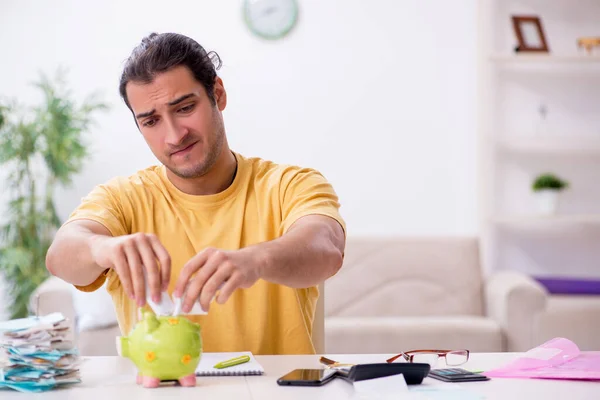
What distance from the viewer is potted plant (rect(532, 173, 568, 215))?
4432 millimetres

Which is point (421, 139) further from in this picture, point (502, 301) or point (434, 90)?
point (502, 301)

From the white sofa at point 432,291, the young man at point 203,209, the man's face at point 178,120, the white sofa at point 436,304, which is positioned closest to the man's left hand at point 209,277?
the young man at point 203,209

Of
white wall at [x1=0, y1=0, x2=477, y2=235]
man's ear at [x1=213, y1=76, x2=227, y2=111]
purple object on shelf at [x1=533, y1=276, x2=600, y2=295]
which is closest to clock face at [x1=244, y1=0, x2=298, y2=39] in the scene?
white wall at [x1=0, y1=0, x2=477, y2=235]

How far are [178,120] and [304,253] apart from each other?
1.48ft

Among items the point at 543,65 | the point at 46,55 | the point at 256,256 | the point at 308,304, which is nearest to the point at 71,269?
the point at 256,256

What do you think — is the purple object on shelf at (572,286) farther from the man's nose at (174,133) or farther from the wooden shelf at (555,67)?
the man's nose at (174,133)

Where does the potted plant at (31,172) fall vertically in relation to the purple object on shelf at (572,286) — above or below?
above

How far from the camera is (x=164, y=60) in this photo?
174cm

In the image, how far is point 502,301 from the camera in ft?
12.1

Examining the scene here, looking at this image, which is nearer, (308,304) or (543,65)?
(308,304)

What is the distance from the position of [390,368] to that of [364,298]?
2.75 metres

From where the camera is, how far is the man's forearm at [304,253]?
4.57ft

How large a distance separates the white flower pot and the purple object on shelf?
0.38 m

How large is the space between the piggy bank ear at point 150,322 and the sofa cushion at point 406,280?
108 inches
